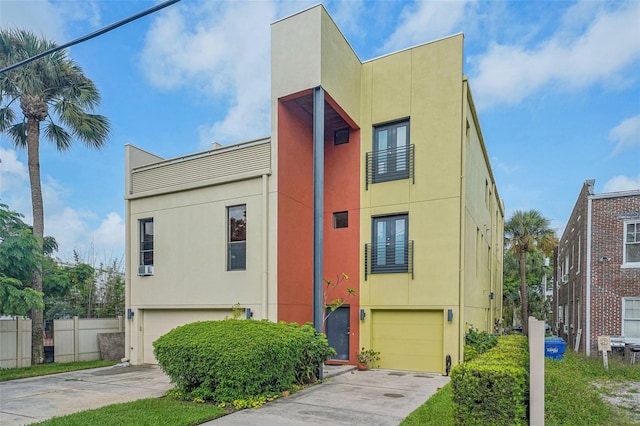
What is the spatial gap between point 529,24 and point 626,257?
A: 909 centimetres

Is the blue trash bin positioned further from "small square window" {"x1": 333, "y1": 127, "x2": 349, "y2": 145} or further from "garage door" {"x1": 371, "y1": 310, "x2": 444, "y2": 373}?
"small square window" {"x1": 333, "y1": 127, "x2": 349, "y2": 145}

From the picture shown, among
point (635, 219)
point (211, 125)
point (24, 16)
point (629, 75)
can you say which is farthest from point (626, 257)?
point (24, 16)

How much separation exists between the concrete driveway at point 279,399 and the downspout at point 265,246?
2.45 meters

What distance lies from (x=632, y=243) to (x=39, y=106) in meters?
21.1

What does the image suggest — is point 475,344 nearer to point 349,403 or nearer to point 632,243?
point 349,403

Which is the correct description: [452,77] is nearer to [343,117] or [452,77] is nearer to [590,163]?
[343,117]

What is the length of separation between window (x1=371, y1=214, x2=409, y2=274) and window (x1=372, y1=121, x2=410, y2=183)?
1.32 meters

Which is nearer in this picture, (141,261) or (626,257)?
(141,261)

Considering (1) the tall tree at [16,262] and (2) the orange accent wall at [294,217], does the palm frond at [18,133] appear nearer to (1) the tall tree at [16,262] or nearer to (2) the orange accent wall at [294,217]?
(1) the tall tree at [16,262]

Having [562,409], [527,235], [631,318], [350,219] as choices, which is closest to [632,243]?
[631,318]

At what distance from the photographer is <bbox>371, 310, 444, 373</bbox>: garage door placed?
11258mm

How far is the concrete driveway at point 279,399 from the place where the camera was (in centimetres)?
662

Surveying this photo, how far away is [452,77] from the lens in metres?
11.6

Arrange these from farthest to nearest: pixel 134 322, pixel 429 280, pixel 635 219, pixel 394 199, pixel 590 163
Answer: pixel 590 163, pixel 635 219, pixel 134 322, pixel 394 199, pixel 429 280
